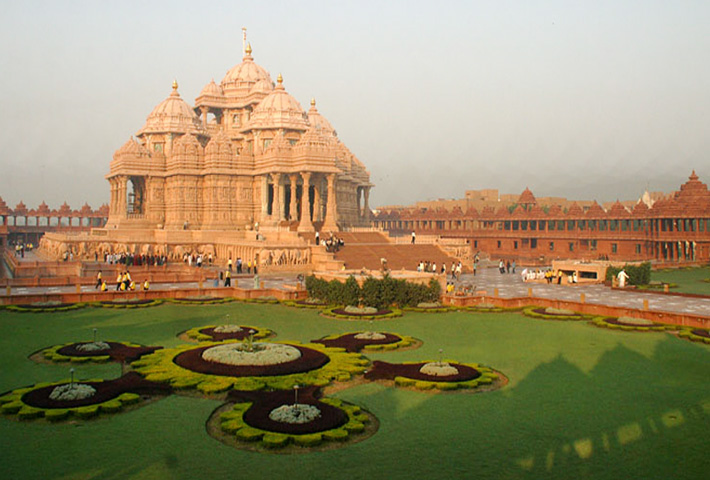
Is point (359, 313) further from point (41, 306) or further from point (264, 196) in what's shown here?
point (264, 196)

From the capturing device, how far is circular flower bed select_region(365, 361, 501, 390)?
16.8 metres

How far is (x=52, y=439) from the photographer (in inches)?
503

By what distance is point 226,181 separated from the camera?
63000 millimetres

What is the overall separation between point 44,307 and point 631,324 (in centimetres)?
2457

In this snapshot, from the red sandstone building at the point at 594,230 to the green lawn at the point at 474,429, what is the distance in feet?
142

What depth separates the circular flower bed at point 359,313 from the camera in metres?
28.6

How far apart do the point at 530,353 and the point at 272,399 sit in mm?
9612

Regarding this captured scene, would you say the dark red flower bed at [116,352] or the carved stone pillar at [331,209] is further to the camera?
the carved stone pillar at [331,209]

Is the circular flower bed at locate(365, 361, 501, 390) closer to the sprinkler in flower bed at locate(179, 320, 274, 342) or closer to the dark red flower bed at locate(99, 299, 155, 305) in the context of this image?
the sprinkler in flower bed at locate(179, 320, 274, 342)

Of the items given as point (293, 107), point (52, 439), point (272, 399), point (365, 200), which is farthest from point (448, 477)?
point (365, 200)

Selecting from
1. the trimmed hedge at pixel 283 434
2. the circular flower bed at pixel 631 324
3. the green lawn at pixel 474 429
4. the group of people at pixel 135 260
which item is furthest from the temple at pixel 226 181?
the trimmed hedge at pixel 283 434

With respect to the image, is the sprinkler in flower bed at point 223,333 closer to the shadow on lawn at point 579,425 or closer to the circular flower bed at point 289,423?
the circular flower bed at point 289,423

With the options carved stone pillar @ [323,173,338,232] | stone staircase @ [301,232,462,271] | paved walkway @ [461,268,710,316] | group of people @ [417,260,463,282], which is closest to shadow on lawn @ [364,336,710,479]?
paved walkway @ [461,268,710,316]

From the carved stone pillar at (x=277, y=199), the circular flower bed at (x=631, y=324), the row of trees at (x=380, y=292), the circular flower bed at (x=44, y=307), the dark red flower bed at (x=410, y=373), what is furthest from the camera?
the carved stone pillar at (x=277, y=199)
